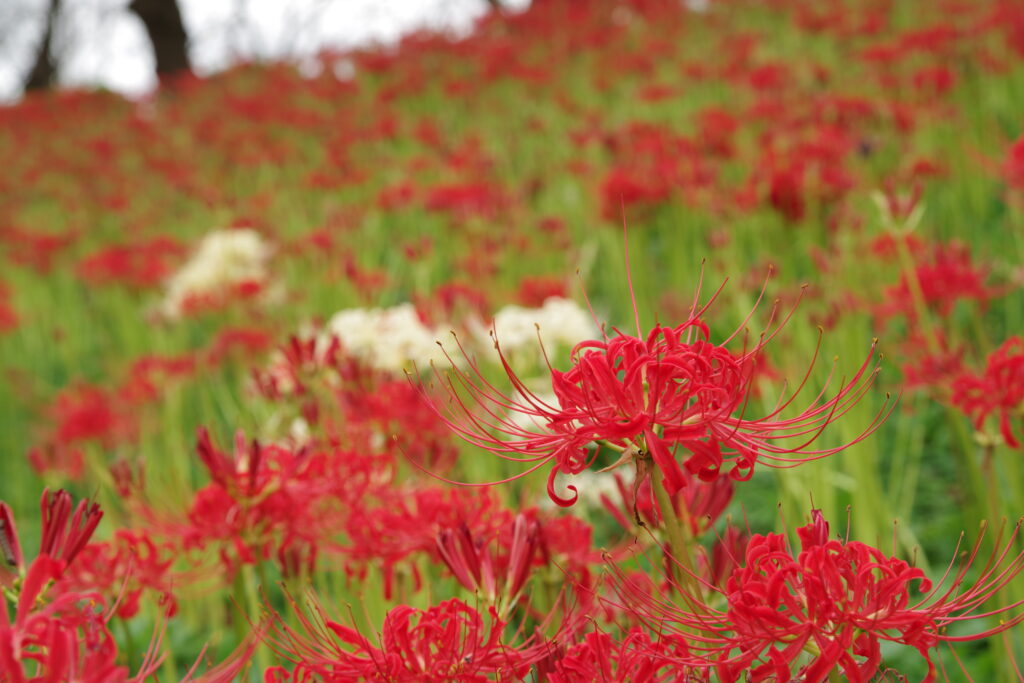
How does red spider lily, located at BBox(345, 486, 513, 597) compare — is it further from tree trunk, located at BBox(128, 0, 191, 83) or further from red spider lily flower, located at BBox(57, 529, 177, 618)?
tree trunk, located at BBox(128, 0, 191, 83)

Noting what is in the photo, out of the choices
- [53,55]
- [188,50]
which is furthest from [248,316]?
[53,55]

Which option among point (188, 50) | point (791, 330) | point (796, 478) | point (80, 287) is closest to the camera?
point (796, 478)

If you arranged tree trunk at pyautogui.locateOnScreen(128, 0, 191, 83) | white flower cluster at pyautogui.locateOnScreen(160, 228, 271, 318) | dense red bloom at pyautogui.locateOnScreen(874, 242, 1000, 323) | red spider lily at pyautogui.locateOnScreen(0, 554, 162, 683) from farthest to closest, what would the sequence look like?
1. tree trunk at pyautogui.locateOnScreen(128, 0, 191, 83)
2. white flower cluster at pyautogui.locateOnScreen(160, 228, 271, 318)
3. dense red bloom at pyautogui.locateOnScreen(874, 242, 1000, 323)
4. red spider lily at pyautogui.locateOnScreen(0, 554, 162, 683)

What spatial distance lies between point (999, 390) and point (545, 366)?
4.55ft

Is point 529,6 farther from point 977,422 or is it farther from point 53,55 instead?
point 53,55

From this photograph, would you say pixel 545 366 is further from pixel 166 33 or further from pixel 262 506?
pixel 166 33

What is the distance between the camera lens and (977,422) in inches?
63.8

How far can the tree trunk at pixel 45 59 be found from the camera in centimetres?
1432

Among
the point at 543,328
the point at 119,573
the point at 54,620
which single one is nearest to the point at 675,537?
the point at 54,620

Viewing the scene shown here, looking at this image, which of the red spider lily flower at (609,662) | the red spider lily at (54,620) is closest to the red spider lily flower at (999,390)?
the red spider lily flower at (609,662)

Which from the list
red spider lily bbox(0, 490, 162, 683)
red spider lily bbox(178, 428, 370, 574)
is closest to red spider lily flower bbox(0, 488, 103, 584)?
red spider lily bbox(0, 490, 162, 683)

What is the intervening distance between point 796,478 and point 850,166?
2214mm

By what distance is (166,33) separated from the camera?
11.5m

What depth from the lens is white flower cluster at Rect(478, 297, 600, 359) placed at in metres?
2.65
